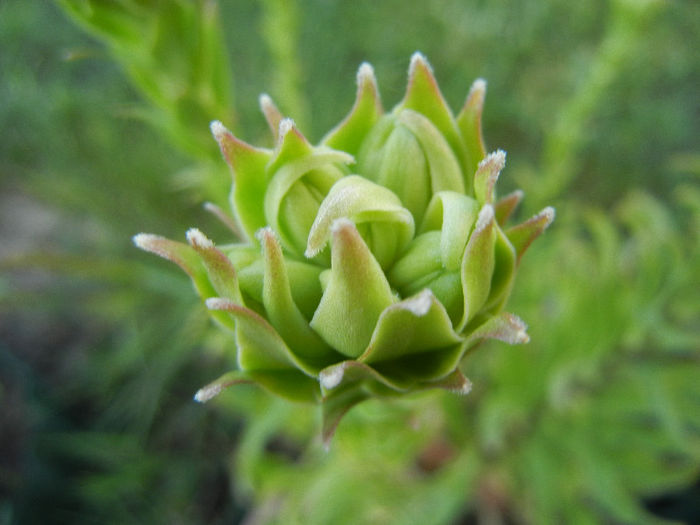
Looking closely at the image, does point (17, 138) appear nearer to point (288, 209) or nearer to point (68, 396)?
point (68, 396)

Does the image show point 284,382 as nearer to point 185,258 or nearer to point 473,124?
point 185,258

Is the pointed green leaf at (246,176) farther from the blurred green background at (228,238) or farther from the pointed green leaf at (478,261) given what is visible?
the blurred green background at (228,238)

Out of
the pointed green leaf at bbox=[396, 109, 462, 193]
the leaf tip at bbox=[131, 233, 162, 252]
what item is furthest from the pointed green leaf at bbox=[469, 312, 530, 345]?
the leaf tip at bbox=[131, 233, 162, 252]

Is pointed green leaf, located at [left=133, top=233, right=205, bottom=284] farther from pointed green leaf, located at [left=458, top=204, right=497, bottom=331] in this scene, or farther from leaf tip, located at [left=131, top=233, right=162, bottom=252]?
pointed green leaf, located at [left=458, top=204, right=497, bottom=331]

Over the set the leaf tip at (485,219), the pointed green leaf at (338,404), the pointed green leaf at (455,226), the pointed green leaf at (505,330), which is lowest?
the pointed green leaf at (338,404)

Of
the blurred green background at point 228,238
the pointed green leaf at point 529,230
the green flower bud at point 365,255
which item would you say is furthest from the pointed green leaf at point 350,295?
the blurred green background at point 228,238

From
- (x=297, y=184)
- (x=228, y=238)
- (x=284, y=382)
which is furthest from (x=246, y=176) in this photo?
(x=228, y=238)
